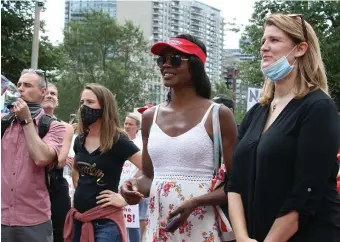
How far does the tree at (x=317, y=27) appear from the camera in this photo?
24047mm

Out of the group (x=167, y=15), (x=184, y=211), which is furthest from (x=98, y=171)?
(x=167, y=15)

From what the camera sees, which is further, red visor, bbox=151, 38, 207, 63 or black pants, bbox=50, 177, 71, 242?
black pants, bbox=50, 177, 71, 242

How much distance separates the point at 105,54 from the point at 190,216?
52647 mm

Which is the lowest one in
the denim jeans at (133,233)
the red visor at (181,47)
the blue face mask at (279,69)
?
the denim jeans at (133,233)

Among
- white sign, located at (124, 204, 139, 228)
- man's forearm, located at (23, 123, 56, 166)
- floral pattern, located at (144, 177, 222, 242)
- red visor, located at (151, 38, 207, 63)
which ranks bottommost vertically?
white sign, located at (124, 204, 139, 228)

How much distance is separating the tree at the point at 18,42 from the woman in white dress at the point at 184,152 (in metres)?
28.0

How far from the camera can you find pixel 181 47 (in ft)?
13.1

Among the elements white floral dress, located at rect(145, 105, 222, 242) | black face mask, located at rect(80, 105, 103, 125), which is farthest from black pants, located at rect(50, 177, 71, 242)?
white floral dress, located at rect(145, 105, 222, 242)

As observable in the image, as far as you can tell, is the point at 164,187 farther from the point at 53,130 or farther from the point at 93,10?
the point at 93,10

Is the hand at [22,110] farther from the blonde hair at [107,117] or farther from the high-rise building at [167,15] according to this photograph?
the high-rise building at [167,15]

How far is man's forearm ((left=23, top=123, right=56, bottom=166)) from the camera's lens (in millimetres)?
4988

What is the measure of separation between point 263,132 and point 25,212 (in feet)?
8.51

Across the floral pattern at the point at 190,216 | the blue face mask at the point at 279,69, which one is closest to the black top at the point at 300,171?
the blue face mask at the point at 279,69

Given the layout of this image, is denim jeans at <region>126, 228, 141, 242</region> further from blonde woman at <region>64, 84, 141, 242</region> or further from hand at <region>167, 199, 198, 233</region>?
hand at <region>167, 199, 198, 233</region>
